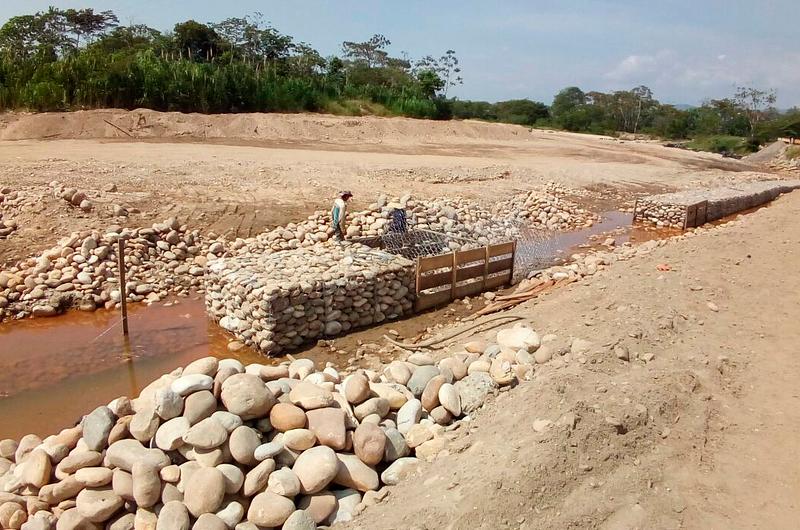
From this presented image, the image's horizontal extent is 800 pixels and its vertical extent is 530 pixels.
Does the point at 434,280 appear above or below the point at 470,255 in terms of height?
below

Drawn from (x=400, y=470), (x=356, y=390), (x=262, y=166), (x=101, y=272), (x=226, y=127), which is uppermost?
(x=226, y=127)

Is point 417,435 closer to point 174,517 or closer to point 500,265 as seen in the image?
point 174,517

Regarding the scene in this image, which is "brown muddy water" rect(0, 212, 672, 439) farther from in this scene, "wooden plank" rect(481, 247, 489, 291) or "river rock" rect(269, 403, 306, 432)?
"river rock" rect(269, 403, 306, 432)

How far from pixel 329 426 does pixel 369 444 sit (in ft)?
1.09

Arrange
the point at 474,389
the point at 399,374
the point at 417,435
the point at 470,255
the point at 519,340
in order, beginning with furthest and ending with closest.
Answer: the point at 470,255 < the point at 519,340 < the point at 399,374 < the point at 474,389 < the point at 417,435

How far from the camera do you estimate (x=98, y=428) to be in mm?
4211

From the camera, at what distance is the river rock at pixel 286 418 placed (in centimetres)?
434

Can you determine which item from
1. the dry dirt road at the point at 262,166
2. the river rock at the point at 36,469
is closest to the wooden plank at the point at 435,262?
the dry dirt road at the point at 262,166

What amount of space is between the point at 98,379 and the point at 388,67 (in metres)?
50.2

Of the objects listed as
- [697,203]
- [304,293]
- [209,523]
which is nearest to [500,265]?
[304,293]

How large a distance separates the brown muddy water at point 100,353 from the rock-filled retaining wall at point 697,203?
11.3 metres

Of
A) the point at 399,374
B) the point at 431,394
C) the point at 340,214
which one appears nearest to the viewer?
the point at 431,394

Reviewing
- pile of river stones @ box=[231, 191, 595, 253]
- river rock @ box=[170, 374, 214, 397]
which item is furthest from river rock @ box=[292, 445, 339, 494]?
pile of river stones @ box=[231, 191, 595, 253]

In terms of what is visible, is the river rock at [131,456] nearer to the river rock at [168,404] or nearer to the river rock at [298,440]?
the river rock at [168,404]
